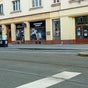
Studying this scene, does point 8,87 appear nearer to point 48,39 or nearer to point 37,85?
point 37,85

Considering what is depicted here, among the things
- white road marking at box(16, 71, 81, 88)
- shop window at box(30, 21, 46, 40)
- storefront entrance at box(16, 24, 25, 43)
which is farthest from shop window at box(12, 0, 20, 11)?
white road marking at box(16, 71, 81, 88)

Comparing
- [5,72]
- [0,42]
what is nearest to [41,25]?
[0,42]

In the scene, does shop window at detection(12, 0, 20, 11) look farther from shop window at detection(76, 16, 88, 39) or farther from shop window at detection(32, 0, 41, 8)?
shop window at detection(76, 16, 88, 39)

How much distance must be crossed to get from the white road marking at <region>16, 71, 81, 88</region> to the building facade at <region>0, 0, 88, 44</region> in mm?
23412

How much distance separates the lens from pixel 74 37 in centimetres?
3569

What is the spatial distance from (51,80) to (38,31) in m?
31.6

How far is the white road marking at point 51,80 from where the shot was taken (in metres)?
8.58

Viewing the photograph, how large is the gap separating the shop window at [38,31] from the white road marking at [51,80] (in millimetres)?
29338

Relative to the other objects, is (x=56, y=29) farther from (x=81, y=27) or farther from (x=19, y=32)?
(x=19, y=32)

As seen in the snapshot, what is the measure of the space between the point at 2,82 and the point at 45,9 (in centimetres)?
3001

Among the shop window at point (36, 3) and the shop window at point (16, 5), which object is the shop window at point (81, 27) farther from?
the shop window at point (16, 5)

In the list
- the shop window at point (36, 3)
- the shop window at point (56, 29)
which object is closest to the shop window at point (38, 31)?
the shop window at point (56, 29)

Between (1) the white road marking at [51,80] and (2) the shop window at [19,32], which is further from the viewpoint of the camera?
(2) the shop window at [19,32]

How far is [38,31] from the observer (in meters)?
40.8
